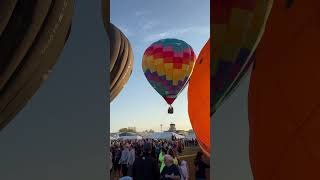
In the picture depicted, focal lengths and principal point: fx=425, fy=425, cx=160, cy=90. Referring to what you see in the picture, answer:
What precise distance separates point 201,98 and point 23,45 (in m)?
2.49

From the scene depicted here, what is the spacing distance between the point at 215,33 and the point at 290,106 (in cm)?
80

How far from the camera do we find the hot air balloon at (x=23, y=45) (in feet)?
7.34

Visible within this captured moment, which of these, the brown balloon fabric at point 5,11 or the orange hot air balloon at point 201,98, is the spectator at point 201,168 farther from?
the brown balloon fabric at point 5,11

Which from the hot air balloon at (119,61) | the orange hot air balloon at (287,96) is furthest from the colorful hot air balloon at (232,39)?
the hot air balloon at (119,61)

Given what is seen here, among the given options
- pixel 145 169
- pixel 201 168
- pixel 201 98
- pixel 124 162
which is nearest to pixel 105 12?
pixel 145 169

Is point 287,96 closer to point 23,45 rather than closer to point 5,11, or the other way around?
point 23,45

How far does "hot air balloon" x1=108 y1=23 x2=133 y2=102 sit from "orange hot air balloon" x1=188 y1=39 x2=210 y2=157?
1.75 metres

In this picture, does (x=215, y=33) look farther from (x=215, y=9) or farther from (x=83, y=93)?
(x=83, y=93)

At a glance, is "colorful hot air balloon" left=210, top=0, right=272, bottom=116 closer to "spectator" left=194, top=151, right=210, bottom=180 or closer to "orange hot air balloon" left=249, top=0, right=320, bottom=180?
"orange hot air balloon" left=249, top=0, right=320, bottom=180

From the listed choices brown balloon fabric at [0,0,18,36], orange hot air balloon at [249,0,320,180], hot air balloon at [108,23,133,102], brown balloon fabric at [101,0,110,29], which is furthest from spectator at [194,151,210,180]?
brown balloon fabric at [0,0,18,36]

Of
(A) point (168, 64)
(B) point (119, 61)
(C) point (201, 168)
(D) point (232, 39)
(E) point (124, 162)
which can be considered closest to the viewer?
(D) point (232, 39)

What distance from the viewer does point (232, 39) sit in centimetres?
310

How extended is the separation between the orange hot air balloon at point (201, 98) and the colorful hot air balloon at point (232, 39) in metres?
1.06

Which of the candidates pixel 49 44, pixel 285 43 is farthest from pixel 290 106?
pixel 49 44
